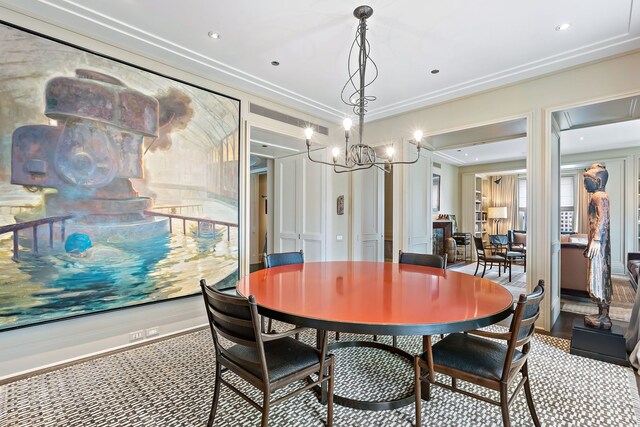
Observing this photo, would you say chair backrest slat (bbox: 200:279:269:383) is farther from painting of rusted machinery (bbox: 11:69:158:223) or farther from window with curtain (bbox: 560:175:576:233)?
window with curtain (bbox: 560:175:576:233)

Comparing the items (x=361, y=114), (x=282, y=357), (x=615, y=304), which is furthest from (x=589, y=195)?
(x=282, y=357)

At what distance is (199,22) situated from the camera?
2.59 meters

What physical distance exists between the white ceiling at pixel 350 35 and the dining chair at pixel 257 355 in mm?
2244

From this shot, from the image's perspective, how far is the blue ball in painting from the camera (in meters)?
2.54

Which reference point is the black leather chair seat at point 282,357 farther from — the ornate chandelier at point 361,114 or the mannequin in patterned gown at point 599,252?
the mannequin in patterned gown at point 599,252

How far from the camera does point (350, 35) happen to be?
8.95 ft

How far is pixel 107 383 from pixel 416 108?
14.9ft

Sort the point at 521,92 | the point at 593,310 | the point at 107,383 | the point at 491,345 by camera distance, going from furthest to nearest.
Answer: the point at 593,310 < the point at 521,92 < the point at 107,383 < the point at 491,345

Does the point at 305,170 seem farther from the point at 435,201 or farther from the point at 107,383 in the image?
the point at 435,201

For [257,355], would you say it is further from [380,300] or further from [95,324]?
[95,324]

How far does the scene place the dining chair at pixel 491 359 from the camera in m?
1.49

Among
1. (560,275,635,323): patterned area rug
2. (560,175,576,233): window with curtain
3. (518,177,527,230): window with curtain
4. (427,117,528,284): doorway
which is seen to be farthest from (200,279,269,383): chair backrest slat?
(518,177,527,230): window with curtain

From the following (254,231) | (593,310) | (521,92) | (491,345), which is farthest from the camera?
(254,231)

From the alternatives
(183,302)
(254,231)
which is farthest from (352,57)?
(254,231)
